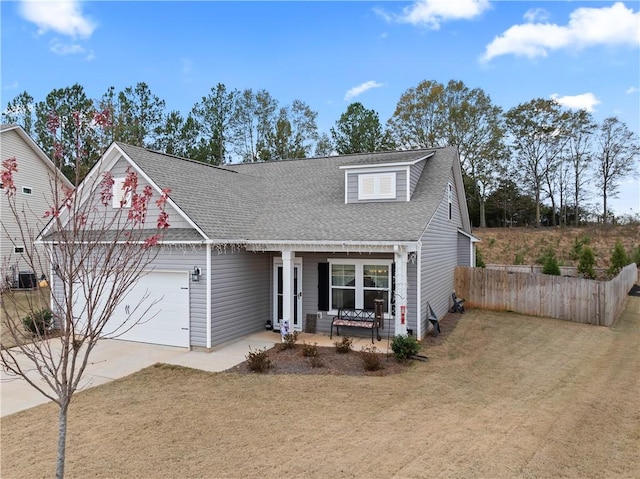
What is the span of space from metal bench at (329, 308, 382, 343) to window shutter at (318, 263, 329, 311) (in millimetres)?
549

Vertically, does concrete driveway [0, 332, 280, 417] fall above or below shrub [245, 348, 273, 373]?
below

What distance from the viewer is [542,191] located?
39.3 m

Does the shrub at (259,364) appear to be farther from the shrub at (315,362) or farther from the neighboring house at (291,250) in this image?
the neighboring house at (291,250)

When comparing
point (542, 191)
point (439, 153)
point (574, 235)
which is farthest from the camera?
point (542, 191)

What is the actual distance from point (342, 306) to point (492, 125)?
30.4 meters

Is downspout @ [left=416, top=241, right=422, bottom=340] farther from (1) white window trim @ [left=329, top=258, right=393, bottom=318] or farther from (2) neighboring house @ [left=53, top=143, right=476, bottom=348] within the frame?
(1) white window trim @ [left=329, top=258, right=393, bottom=318]

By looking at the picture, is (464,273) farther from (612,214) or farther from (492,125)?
(612,214)

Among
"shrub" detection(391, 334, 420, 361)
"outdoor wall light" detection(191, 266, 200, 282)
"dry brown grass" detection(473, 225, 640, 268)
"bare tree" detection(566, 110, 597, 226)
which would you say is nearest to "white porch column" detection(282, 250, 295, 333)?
"outdoor wall light" detection(191, 266, 200, 282)

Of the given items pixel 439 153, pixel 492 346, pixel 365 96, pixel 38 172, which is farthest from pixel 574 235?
pixel 38 172

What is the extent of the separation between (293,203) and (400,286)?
560 cm

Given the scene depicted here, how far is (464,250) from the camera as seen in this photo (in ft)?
60.3

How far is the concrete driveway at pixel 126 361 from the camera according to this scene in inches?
299

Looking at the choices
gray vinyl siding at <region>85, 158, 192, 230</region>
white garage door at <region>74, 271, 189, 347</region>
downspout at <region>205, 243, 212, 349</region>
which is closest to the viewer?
downspout at <region>205, 243, 212, 349</region>

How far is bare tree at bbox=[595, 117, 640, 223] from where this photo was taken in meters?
35.0
